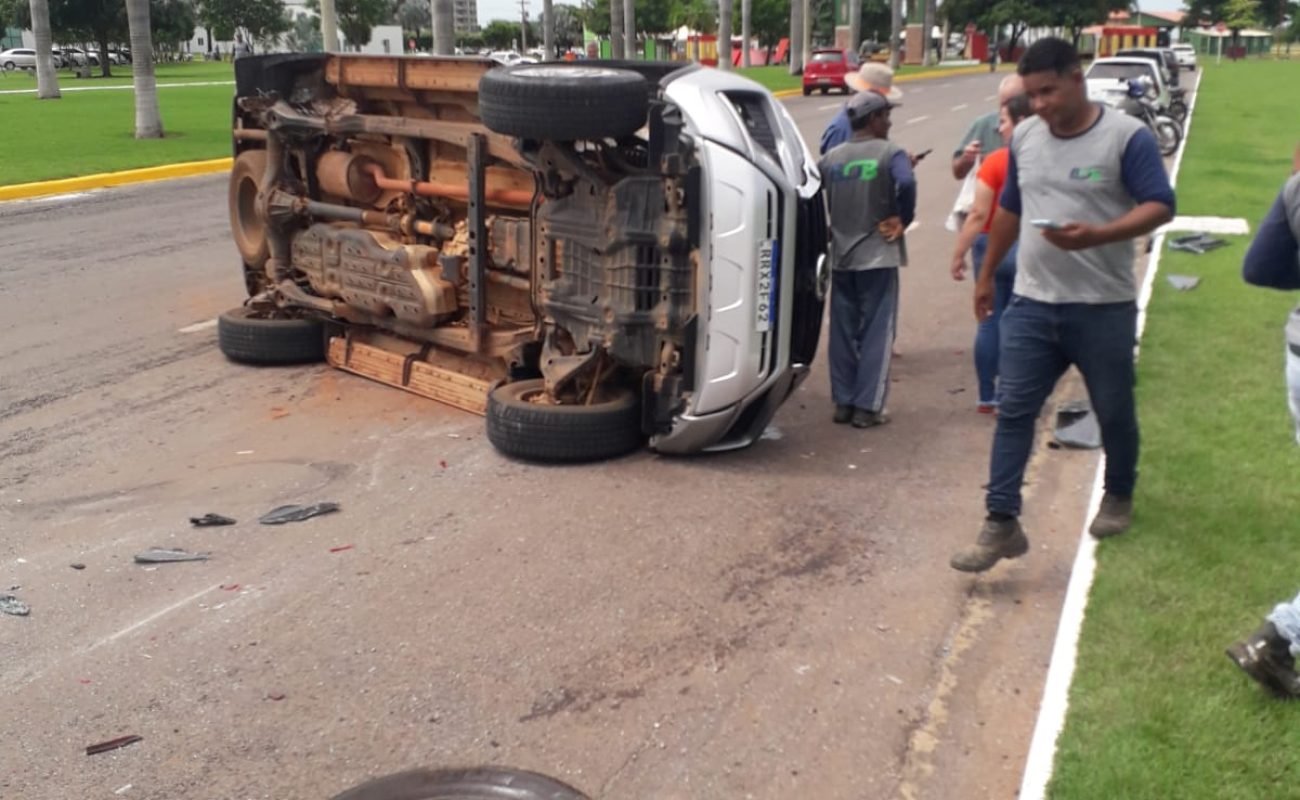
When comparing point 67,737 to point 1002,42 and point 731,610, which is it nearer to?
point 731,610

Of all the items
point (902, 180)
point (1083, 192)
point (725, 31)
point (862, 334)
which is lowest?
point (862, 334)

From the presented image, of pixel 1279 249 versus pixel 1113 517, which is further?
pixel 1113 517

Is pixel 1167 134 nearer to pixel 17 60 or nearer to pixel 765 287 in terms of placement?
pixel 765 287

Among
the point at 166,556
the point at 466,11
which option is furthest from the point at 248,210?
the point at 466,11

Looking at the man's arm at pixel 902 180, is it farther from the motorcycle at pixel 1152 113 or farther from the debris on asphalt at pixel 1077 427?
the motorcycle at pixel 1152 113

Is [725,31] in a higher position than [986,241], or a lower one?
higher

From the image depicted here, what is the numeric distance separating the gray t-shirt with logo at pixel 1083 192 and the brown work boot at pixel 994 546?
858 millimetres

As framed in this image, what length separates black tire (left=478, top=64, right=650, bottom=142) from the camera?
579 centimetres

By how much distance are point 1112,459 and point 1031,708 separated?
56.8 inches

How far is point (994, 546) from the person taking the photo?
4.90m

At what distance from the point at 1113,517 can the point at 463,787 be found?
2.92 meters

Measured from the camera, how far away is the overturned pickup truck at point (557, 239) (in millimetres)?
5789

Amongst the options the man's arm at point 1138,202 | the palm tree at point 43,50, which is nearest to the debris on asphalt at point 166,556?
the man's arm at point 1138,202

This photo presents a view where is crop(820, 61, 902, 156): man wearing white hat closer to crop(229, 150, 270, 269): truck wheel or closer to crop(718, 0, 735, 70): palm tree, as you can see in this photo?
crop(229, 150, 270, 269): truck wheel
